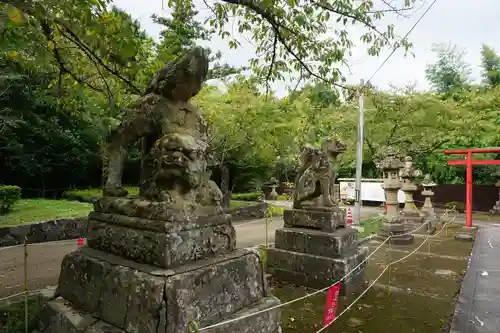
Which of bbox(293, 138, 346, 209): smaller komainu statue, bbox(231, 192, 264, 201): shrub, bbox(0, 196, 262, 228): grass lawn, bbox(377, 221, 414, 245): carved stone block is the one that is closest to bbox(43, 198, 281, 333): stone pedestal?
bbox(293, 138, 346, 209): smaller komainu statue

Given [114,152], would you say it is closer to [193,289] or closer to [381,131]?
[193,289]

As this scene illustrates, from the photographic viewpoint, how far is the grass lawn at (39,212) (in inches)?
334

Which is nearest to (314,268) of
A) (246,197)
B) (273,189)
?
(246,197)

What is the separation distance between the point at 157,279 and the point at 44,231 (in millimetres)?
7999

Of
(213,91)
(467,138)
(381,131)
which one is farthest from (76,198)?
(467,138)

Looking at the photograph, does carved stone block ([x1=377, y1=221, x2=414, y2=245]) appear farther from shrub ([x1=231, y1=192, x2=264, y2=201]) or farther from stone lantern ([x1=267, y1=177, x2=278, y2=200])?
stone lantern ([x1=267, y1=177, x2=278, y2=200])

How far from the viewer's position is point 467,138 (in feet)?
54.0

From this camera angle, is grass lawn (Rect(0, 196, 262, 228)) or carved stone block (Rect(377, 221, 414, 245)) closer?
grass lawn (Rect(0, 196, 262, 228))

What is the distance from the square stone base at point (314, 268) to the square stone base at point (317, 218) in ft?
1.39

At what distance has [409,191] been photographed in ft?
38.0

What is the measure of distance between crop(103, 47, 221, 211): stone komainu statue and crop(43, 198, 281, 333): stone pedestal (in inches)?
7.1

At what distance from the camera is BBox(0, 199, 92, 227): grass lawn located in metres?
8.48

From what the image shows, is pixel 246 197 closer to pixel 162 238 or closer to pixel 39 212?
pixel 39 212

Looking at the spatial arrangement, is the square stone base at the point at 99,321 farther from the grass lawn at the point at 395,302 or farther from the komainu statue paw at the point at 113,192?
the grass lawn at the point at 395,302
